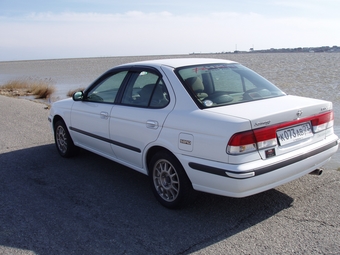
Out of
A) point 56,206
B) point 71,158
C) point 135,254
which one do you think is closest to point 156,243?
point 135,254

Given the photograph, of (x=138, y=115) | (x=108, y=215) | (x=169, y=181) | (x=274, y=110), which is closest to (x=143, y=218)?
(x=108, y=215)

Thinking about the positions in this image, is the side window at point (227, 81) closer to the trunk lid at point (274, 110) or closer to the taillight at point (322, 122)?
the trunk lid at point (274, 110)

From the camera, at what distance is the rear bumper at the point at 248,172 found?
3.86 m

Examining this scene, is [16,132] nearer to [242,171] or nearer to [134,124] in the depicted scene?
[134,124]

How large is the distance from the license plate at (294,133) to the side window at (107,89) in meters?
2.43

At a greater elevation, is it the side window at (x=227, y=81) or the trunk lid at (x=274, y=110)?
the side window at (x=227, y=81)

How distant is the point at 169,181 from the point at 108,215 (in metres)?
0.80

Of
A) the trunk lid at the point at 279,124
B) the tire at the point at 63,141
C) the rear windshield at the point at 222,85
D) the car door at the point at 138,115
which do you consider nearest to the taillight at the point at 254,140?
the trunk lid at the point at 279,124

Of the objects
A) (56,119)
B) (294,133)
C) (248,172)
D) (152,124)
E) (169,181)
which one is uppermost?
(152,124)

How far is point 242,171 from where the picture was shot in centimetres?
381

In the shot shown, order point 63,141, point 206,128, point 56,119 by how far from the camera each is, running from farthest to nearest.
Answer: point 56,119, point 63,141, point 206,128

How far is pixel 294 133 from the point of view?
166 inches

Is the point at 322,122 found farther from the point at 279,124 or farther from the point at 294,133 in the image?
the point at 279,124

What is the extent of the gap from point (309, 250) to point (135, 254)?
1.59 metres
